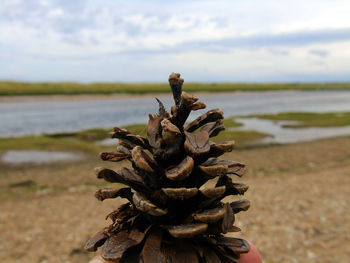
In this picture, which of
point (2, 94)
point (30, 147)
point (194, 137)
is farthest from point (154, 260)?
point (2, 94)

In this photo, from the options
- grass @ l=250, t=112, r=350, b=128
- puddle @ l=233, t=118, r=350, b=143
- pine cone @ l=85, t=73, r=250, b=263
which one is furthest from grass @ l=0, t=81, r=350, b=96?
pine cone @ l=85, t=73, r=250, b=263

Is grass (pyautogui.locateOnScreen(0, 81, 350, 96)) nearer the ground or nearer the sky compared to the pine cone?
nearer the ground

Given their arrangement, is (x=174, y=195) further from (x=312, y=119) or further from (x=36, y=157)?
(x=312, y=119)

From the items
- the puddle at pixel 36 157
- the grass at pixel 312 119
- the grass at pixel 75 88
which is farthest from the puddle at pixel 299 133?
the grass at pixel 75 88

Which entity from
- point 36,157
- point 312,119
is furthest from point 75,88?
point 36,157

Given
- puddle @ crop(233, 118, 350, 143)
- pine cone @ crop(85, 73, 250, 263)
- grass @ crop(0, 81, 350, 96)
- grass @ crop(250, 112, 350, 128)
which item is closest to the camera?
pine cone @ crop(85, 73, 250, 263)

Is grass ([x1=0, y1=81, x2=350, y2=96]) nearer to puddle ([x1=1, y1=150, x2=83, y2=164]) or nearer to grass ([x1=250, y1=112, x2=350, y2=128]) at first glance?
grass ([x1=250, y1=112, x2=350, y2=128])

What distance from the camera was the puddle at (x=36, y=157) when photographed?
18.4m

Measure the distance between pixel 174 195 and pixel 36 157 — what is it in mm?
19465

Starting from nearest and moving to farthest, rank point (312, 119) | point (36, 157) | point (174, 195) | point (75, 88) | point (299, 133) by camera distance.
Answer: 1. point (174, 195)
2. point (36, 157)
3. point (299, 133)
4. point (312, 119)
5. point (75, 88)

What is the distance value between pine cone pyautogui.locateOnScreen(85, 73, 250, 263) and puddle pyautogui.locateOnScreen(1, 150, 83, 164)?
1771cm

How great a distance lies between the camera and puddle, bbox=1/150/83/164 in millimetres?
18422

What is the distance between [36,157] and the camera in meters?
19.2

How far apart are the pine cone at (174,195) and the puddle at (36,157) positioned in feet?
58.1
